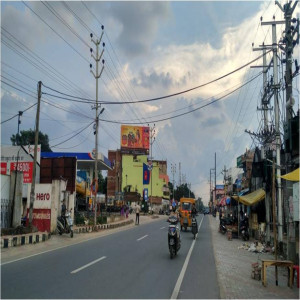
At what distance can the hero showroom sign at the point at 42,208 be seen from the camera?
2320 centimetres

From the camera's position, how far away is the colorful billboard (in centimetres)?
9556

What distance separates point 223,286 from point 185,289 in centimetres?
122

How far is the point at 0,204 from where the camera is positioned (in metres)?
20.1

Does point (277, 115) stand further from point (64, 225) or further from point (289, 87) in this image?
point (64, 225)

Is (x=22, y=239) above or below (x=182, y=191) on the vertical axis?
below

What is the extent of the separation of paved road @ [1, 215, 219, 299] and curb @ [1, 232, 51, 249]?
2.63 m

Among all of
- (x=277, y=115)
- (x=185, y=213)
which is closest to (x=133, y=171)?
(x=185, y=213)

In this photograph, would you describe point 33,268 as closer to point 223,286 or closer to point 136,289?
point 136,289

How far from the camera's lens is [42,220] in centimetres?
2328

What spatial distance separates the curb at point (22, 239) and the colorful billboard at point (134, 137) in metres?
75.6

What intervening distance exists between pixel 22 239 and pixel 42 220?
17.3 ft

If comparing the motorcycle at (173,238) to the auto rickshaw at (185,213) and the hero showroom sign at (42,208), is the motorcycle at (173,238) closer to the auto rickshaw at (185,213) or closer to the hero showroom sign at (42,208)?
the hero showroom sign at (42,208)

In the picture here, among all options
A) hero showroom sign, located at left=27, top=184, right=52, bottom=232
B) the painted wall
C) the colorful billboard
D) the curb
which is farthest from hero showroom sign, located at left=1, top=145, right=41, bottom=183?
the painted wall

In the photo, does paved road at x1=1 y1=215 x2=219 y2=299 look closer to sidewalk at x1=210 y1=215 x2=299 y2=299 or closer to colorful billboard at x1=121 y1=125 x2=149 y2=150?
sidewalk at x1=210 y1=215 x2=299 y2=299
